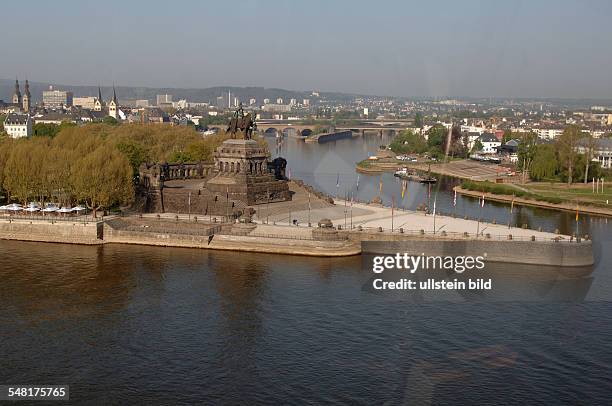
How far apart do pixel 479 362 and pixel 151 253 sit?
28.3 metres

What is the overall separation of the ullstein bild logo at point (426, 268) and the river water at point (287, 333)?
137cm

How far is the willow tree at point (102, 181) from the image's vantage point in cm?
6275

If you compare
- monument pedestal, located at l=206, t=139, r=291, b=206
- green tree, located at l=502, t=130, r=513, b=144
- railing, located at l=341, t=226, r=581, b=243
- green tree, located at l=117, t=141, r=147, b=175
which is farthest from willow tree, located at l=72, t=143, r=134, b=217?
green tree, located at l=502, t=130, r=513, b=144

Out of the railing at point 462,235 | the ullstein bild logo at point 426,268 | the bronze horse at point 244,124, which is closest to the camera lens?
the ullstein bild logo at point 426,268

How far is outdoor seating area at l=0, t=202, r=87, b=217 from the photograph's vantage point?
203 feet

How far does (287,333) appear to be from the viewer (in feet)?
124

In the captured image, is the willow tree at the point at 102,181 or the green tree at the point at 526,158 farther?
the green tree at the point at 526,158

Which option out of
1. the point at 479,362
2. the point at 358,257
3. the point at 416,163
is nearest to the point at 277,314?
the point at 479,362

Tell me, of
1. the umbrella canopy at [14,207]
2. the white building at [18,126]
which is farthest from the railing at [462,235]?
the white building at [18,126]

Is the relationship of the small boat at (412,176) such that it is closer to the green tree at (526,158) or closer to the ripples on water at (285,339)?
the green tree at (526,158)

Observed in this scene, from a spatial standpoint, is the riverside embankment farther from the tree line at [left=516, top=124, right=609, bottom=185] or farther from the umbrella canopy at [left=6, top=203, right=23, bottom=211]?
the tree line at [left=516, top=124, right=609, bottom=185]

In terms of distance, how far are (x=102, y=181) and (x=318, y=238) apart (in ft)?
62.9

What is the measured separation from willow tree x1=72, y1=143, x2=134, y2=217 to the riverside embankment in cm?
301

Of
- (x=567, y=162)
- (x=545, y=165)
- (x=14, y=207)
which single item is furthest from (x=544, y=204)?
(x=14, y=207)
